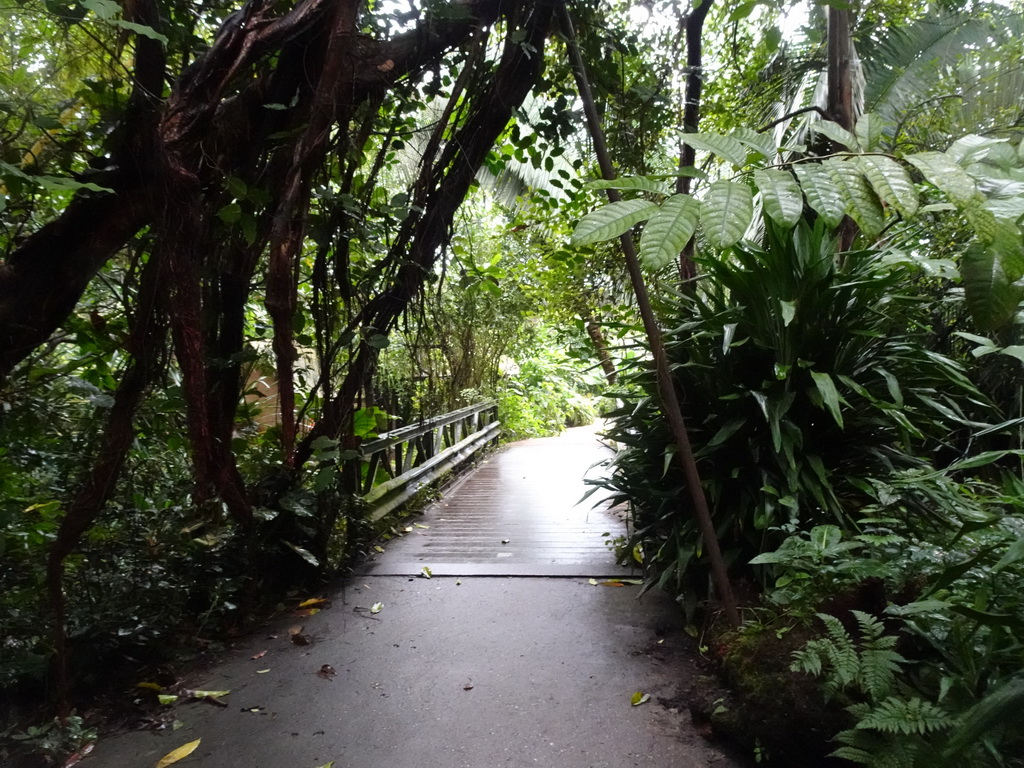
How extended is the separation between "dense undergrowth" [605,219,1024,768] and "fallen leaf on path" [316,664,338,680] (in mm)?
1571

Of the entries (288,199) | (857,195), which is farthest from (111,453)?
(857,195)

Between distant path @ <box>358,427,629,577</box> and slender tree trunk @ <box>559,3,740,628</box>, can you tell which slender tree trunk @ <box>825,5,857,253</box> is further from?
distant path @ <box>358,427,629,577</box>

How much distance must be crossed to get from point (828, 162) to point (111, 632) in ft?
9.75

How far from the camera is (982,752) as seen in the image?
136cm

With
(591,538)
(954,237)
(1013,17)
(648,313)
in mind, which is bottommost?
(591,538)

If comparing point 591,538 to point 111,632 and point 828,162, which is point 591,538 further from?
point 828,162

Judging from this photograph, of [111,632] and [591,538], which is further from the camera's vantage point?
[591,538]

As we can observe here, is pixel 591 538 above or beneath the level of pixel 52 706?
beneath

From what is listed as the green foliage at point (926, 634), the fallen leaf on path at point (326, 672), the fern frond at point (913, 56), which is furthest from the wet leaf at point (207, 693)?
the fern frond at point (913, 56)

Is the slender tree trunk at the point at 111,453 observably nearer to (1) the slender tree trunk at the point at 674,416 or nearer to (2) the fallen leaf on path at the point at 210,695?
(2) the fallen leaf on path at the point at 210,695

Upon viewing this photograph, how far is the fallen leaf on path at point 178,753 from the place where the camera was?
209 centimetres

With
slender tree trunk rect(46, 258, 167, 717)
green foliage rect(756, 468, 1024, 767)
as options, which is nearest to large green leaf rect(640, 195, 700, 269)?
green foliage rect(756, 468, 1024, 767)

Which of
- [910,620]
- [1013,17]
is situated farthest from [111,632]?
[1013,17]

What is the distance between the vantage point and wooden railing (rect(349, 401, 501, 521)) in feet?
16.0
